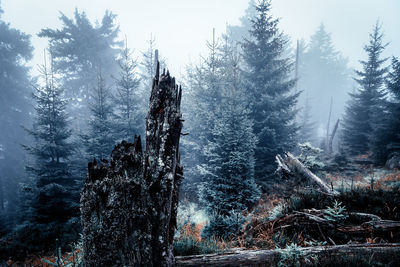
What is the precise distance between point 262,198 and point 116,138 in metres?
11.1

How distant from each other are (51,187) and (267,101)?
14.6 m

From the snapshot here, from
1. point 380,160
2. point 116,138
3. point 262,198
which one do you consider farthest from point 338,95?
point 116,138

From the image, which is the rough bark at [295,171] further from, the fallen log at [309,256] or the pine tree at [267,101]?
the fallen log at [309,256]

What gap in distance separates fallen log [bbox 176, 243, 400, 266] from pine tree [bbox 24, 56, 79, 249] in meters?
9.91

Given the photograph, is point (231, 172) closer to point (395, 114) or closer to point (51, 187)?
point (51, 187)

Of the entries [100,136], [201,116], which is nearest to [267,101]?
[201,116]

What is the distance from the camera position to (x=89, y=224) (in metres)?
2.78

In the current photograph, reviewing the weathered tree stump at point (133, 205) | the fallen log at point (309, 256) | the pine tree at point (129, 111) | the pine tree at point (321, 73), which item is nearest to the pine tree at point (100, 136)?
the pine tree at point (129, 111)

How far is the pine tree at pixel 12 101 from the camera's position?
24531mm

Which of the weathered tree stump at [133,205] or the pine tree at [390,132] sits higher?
the pine tree at [390,132]

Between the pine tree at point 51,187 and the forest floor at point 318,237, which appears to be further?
the pine tree at point 51,187

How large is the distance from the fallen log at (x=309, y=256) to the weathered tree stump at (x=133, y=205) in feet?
Result: 2.43

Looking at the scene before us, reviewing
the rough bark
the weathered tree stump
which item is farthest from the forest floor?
the rough bark

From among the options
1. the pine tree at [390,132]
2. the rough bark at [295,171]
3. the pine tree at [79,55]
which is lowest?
the rough bark at [295,171]
